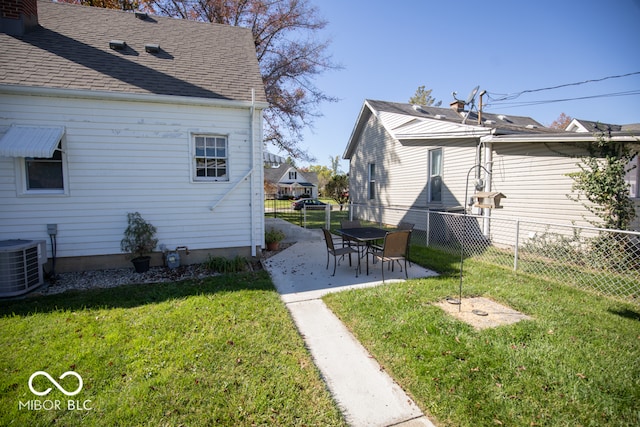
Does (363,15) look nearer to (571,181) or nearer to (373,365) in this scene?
(571,181)

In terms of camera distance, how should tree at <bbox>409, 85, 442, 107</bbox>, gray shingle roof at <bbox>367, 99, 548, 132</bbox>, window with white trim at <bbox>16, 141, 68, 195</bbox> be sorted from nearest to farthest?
window with white trim at <bbox>16, 141, 68, 195</bbox>, gray shingle roof at <bbox>367, 99, 548, 132</bbox>, tree at <bbox>409, 85, 442, 107</bbox>

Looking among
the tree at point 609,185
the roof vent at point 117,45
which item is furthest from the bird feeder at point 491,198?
the roof vent at point 117,45

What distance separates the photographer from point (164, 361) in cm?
320

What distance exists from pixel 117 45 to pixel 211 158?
3845 mm

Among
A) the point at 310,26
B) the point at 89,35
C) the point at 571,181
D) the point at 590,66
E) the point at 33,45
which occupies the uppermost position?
the point at 310,26

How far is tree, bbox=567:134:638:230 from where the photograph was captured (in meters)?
6.35

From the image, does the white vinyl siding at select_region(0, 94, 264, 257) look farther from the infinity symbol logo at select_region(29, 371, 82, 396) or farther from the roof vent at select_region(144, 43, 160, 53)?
the infinity symbol logo at select_region(29, 371, 82, 396)

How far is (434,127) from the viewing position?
10.0 m

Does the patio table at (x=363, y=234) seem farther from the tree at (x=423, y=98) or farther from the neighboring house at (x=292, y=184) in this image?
the neighboring house at (x=292, y=184)

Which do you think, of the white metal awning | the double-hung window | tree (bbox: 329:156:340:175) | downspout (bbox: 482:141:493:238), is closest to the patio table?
downspout (bbox: 482:141:493:238)

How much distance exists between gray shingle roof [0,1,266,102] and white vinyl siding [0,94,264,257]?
0.42 m

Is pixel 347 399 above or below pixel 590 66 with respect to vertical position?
below

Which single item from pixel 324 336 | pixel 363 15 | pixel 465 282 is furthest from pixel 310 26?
pixel 324 336

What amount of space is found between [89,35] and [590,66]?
62.5 feet
